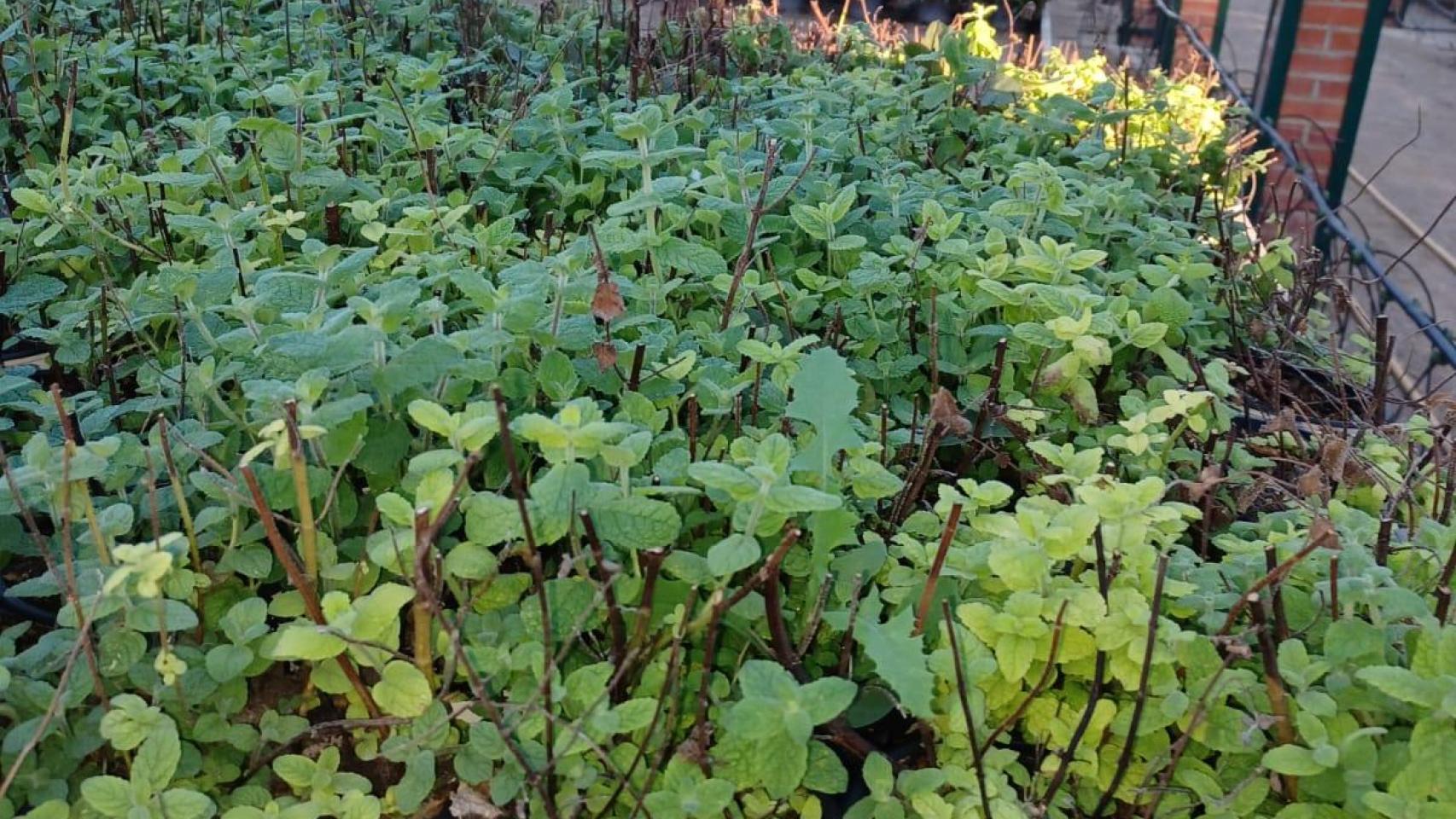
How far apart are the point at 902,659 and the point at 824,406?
354 mm

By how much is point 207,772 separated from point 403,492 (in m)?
0.35

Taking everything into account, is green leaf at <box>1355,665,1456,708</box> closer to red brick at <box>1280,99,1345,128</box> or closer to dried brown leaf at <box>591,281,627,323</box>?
dried brown leaf at <box>591,281,627,323</box>

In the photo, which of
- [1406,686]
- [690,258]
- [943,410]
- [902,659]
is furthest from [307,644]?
[1406,686]

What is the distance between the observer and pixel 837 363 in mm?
1394

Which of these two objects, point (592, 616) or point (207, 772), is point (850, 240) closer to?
point (592, 616)

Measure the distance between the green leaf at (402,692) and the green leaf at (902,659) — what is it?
440 millimetres

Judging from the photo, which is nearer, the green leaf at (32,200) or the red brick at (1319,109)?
the green leaf at (32,200)

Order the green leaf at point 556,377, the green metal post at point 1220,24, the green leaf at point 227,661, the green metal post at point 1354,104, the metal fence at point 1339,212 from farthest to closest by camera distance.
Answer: the green metal post at point 1220,24
the green metal post at point 1354,104
the metal fence at point 1339,212
the green leaf at point 556,377
the green leaf at point 227,661

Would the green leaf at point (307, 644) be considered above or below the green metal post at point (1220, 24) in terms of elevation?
below

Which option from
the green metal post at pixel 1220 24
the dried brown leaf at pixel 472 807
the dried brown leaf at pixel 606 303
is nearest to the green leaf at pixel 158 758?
the dried brown leaf at pixel 472 807

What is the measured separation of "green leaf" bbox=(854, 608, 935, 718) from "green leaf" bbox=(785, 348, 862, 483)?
0.23 metres

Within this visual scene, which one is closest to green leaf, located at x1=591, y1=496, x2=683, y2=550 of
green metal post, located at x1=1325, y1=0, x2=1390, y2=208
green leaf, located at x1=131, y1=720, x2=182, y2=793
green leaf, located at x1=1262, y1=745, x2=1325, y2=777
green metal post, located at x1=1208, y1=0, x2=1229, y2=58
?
green leaf, located at x1=131, y1=720, x2=182, y2=793

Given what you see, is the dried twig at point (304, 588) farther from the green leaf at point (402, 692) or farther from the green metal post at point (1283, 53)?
the green metal post at point (1283, 53)

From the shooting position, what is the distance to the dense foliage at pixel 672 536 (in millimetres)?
1132
